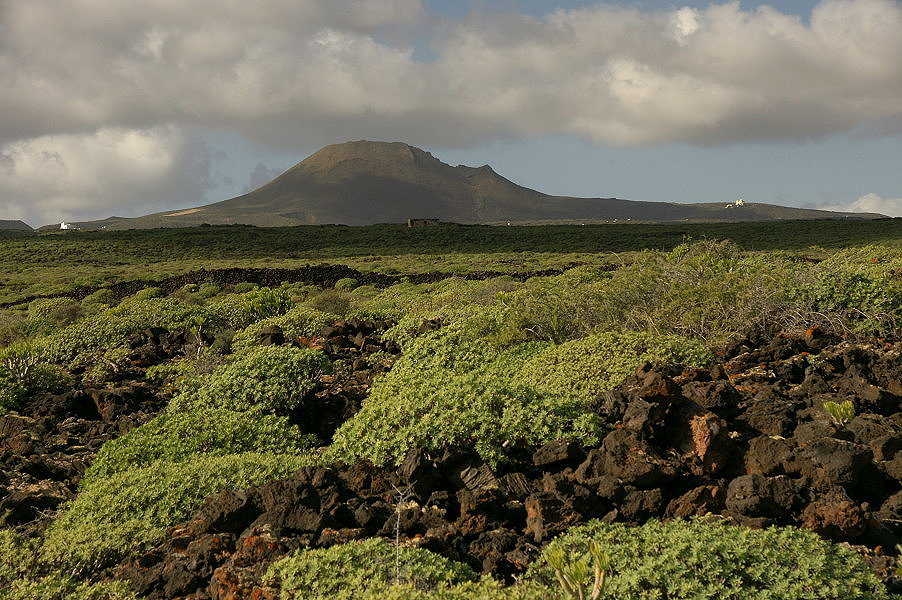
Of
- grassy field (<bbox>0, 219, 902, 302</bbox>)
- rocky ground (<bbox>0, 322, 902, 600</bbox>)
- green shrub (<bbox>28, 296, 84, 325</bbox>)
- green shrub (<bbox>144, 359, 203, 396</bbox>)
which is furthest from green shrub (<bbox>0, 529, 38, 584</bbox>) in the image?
grassy field (<bbox>0, 219, 902, 302</bbox>)

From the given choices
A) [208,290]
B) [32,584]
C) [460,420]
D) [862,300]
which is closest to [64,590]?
[32,584]

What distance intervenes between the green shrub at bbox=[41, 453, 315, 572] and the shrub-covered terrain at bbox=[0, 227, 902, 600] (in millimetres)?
20

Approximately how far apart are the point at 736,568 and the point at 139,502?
424 centimetres

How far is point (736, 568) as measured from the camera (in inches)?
148

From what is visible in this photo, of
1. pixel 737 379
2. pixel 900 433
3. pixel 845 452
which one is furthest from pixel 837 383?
pixel 845 452

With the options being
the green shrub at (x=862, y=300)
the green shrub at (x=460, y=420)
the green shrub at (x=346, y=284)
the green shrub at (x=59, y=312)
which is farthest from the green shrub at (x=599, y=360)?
the green shrub at (x=346, y=284)

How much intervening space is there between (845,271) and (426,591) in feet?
27.7

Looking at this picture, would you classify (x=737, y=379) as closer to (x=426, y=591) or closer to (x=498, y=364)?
(x=498, y=364)

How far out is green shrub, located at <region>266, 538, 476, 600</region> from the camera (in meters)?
4.06

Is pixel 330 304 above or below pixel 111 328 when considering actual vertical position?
below

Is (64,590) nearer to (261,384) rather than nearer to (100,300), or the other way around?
(261,384)

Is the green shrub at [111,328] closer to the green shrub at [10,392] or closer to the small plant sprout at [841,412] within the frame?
the green shrub at [10,392]

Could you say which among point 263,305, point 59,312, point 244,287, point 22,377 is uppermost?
point 263,305

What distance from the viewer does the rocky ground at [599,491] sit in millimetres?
4590
